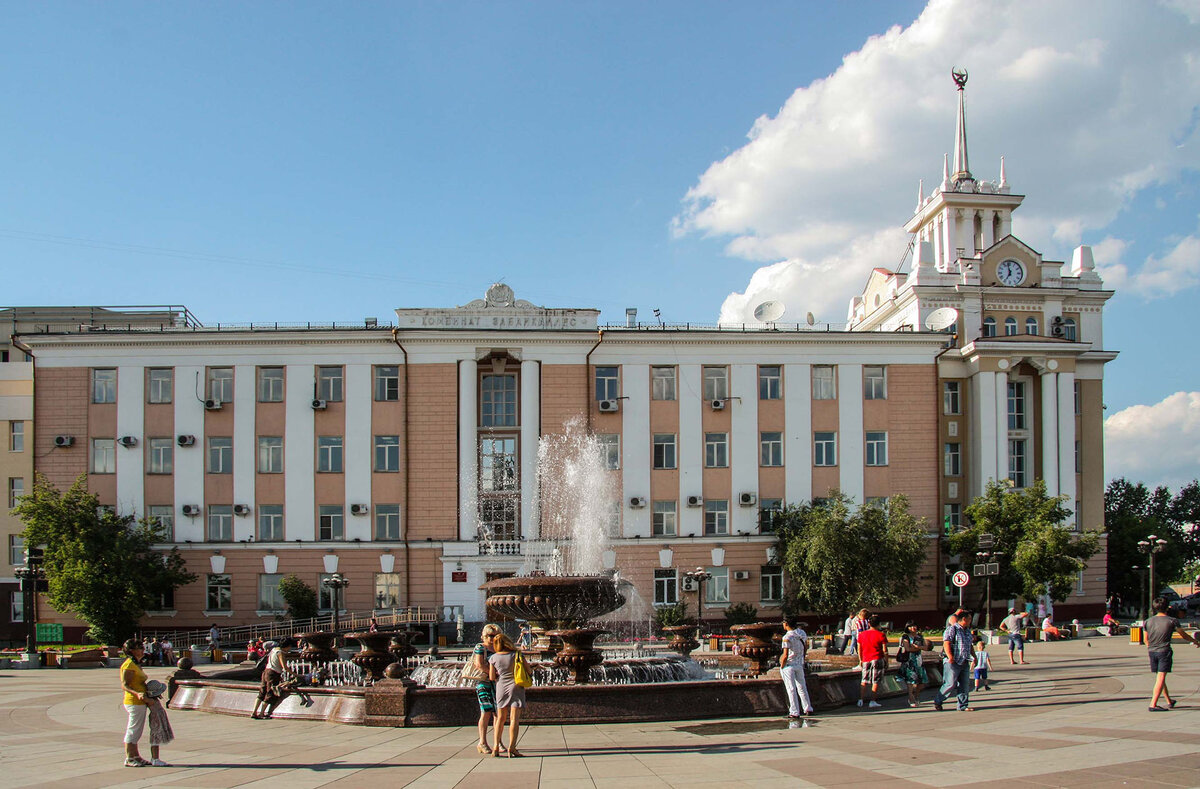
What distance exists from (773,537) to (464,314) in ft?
47.0

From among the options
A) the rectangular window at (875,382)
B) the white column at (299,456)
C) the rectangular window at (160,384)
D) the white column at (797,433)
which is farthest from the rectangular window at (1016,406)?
the rectangular window at (160,384)

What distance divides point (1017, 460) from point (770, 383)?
1107cm

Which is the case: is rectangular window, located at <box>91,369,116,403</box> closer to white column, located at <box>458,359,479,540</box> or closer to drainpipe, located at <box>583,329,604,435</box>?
white column, located at <box>458,359,479,540</box>

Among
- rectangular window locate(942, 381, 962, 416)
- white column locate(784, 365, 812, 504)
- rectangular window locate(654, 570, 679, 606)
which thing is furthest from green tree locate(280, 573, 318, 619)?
rectangular window locate(942, 381, 962, 416)

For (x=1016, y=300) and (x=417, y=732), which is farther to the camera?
(x=1016, y=300)

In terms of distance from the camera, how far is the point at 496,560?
114 ft

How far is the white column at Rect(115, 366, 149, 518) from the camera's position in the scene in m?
35.5

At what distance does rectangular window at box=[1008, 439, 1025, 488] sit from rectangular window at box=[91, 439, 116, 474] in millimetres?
34800

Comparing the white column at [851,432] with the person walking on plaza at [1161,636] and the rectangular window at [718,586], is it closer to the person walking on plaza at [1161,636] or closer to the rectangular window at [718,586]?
the rectangular window at [718,586]

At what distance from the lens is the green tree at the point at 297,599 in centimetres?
3378

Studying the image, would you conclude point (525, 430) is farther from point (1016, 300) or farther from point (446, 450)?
point (1016, 300)

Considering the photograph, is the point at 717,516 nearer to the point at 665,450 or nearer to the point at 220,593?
the point at 665,450

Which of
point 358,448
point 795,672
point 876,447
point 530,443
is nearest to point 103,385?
point 358,448

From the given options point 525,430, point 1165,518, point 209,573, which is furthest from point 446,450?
point 1165,518
